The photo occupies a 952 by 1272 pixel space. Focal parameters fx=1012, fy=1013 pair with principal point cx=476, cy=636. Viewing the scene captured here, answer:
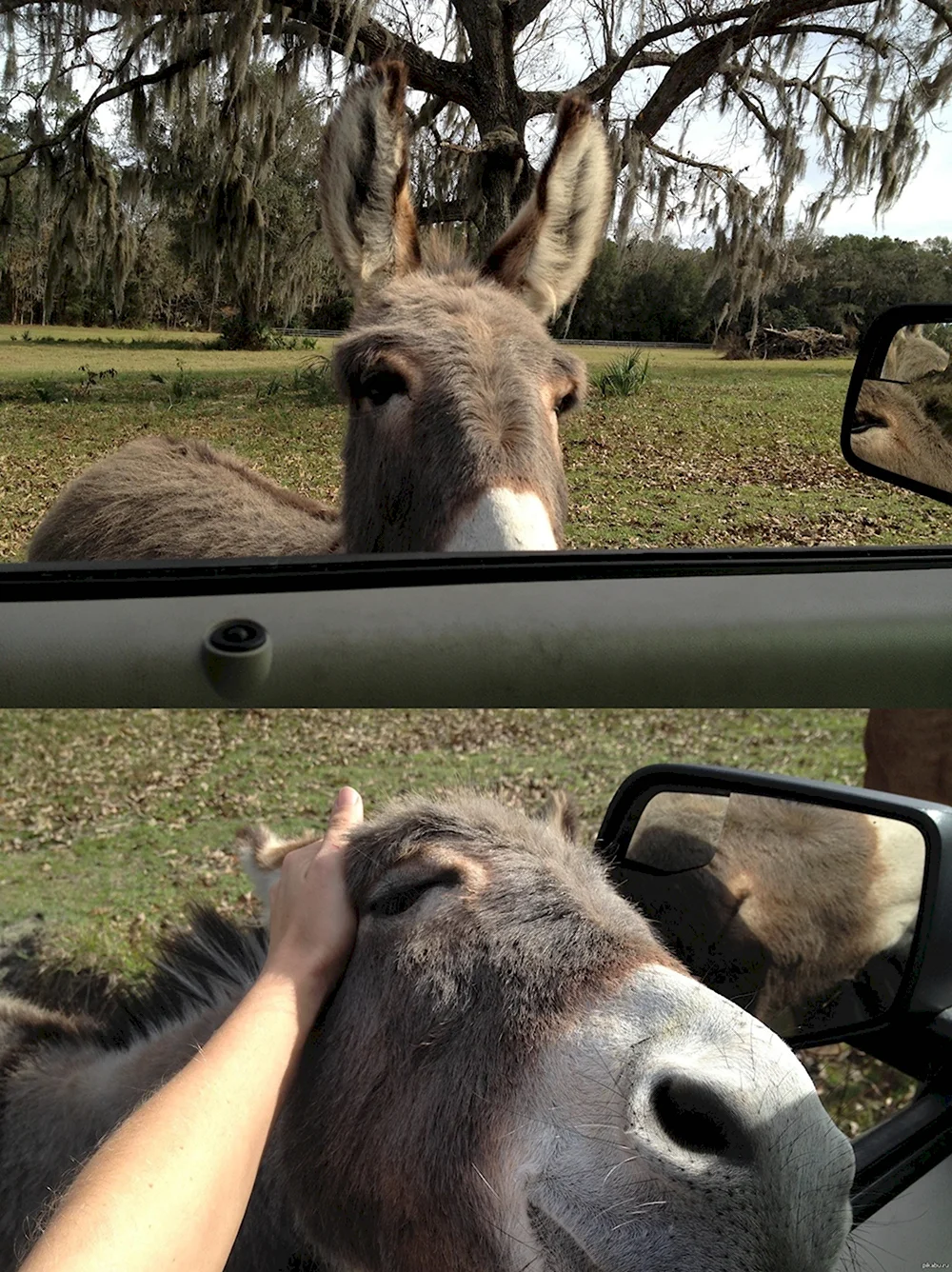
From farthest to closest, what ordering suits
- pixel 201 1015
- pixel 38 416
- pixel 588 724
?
1. pixel 38 416
2. pixel 588 724
3. pixel 201 1015

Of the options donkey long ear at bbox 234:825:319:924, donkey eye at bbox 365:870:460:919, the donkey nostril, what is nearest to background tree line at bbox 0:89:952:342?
donkey long ear at bbox 234:825:319:924

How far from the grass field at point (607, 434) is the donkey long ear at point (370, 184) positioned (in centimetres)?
40

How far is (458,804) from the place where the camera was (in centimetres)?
112

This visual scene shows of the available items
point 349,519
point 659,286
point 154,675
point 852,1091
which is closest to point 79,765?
point 154,675

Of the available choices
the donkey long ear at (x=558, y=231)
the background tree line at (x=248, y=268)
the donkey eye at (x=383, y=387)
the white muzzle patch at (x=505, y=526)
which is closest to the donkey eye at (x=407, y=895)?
the white muzzle patch at (x=505, y=526)

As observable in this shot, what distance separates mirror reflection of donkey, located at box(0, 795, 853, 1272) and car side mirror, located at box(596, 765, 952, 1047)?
17 centimetres

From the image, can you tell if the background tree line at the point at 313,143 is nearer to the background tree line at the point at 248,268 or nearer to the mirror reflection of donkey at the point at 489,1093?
the background tree line at the point at 248,268

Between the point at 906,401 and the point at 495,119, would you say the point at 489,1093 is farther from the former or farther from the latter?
the point at 495,119

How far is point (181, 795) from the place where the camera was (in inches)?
45.4

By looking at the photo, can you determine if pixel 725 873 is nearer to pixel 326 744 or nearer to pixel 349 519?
pixel 326 744

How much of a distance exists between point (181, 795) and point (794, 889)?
0.77 m

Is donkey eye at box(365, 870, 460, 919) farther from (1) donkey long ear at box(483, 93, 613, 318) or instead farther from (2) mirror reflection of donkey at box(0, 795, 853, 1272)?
(1) donkey long ear at box(483, 93, 613, 318)

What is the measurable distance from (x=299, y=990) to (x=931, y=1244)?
2.53 feet

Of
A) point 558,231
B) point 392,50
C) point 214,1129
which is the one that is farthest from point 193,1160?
point 558,231
